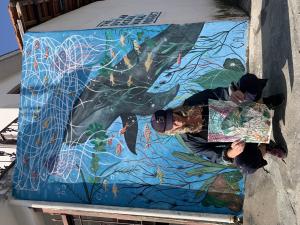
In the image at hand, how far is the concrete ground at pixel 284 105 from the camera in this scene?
3787 mm

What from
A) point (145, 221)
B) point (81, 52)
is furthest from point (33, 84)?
point (145, 221)

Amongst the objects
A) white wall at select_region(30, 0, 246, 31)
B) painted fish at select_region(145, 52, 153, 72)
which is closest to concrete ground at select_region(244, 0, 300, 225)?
white wall at select_region(30, 0, 246, 31)

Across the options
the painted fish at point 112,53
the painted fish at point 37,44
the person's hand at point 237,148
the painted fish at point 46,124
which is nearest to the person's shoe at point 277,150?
the person's hand at point 237,148

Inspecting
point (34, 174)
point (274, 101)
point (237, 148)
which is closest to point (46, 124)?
point (34, 174)

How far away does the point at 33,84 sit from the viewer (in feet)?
22.5

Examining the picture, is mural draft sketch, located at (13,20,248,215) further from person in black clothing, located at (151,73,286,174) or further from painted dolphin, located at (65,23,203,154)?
person in black clothing, located at (151,73,286,174)

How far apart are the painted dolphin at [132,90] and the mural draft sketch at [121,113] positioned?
0.7 inches

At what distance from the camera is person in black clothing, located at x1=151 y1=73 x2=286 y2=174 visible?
355 centimetres

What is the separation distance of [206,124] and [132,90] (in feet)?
8.85

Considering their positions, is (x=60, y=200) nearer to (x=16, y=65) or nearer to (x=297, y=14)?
(x=297, y=14)

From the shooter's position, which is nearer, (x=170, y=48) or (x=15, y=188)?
(x=170, y=48)

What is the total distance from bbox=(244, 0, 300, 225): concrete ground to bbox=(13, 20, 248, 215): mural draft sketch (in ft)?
0.94

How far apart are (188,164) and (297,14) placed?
2.97m

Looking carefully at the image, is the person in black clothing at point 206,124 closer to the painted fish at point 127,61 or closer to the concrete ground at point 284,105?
the concrete ground at point 284,105
